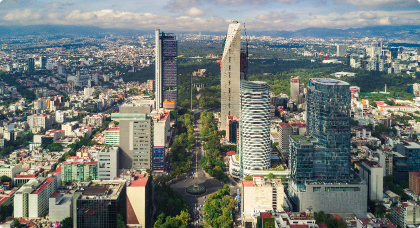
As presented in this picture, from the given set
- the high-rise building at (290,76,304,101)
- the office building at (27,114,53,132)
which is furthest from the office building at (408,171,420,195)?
the office building at (27,114,53,132)

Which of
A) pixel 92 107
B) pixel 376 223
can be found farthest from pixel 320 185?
pixel 92 107

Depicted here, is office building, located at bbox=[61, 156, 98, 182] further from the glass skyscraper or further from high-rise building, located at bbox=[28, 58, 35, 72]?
high-rise building, located at bbox=[28, 58, 35, 72]

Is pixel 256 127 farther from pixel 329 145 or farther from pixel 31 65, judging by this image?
pixel 31 65

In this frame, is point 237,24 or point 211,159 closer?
point 211,159

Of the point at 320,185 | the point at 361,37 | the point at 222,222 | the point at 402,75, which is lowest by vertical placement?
the point at 222,222

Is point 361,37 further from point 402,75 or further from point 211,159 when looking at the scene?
point 211,159
